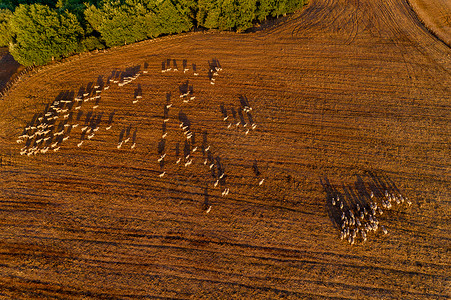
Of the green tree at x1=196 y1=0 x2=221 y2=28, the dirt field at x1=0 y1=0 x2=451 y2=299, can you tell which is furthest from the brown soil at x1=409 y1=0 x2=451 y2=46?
the green tree at x1=196 y1=0 x2=221 y2=28

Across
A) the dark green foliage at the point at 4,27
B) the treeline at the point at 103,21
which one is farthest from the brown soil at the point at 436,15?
the dark green foliage at the point at 4,27

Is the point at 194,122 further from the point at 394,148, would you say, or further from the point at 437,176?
the point at 437,176

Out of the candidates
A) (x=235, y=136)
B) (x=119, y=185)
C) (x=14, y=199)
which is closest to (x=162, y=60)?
(x=235, y=136)

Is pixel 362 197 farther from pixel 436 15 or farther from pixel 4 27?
pixel 4 27

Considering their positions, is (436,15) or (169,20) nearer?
(169,20)

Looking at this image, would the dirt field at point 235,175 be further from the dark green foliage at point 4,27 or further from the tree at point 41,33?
the dark green foliage at point 4,27

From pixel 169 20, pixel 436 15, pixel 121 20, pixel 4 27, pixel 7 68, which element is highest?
pixel 4 27

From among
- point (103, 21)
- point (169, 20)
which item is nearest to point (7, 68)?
point (103, 21)

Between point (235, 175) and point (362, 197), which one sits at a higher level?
point (235, 175)
